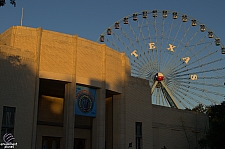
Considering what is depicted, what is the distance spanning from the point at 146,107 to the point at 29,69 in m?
13.9

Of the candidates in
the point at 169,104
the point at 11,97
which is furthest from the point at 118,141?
the point at 169,104

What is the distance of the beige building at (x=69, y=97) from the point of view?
25.9 meters

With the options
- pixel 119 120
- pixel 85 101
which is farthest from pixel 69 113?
pixel 119 120

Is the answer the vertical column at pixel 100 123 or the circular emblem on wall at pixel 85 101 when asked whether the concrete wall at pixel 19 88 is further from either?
the vertical column at pixel 100 123

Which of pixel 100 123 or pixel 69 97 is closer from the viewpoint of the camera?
pixel 69 97

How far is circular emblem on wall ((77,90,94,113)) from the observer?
1179 inches

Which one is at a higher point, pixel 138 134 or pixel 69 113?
pixel 69 113

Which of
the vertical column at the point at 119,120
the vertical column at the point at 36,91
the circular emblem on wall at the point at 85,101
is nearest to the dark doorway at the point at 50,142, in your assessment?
the vertical column at the point at 119,120

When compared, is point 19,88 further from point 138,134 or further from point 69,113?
point 138,134

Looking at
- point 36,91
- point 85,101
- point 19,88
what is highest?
point 19,88

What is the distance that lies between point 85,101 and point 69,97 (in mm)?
1925

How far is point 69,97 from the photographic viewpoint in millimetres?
28859

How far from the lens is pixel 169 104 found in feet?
145

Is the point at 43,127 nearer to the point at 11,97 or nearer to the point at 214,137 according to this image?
the point at 11,97
